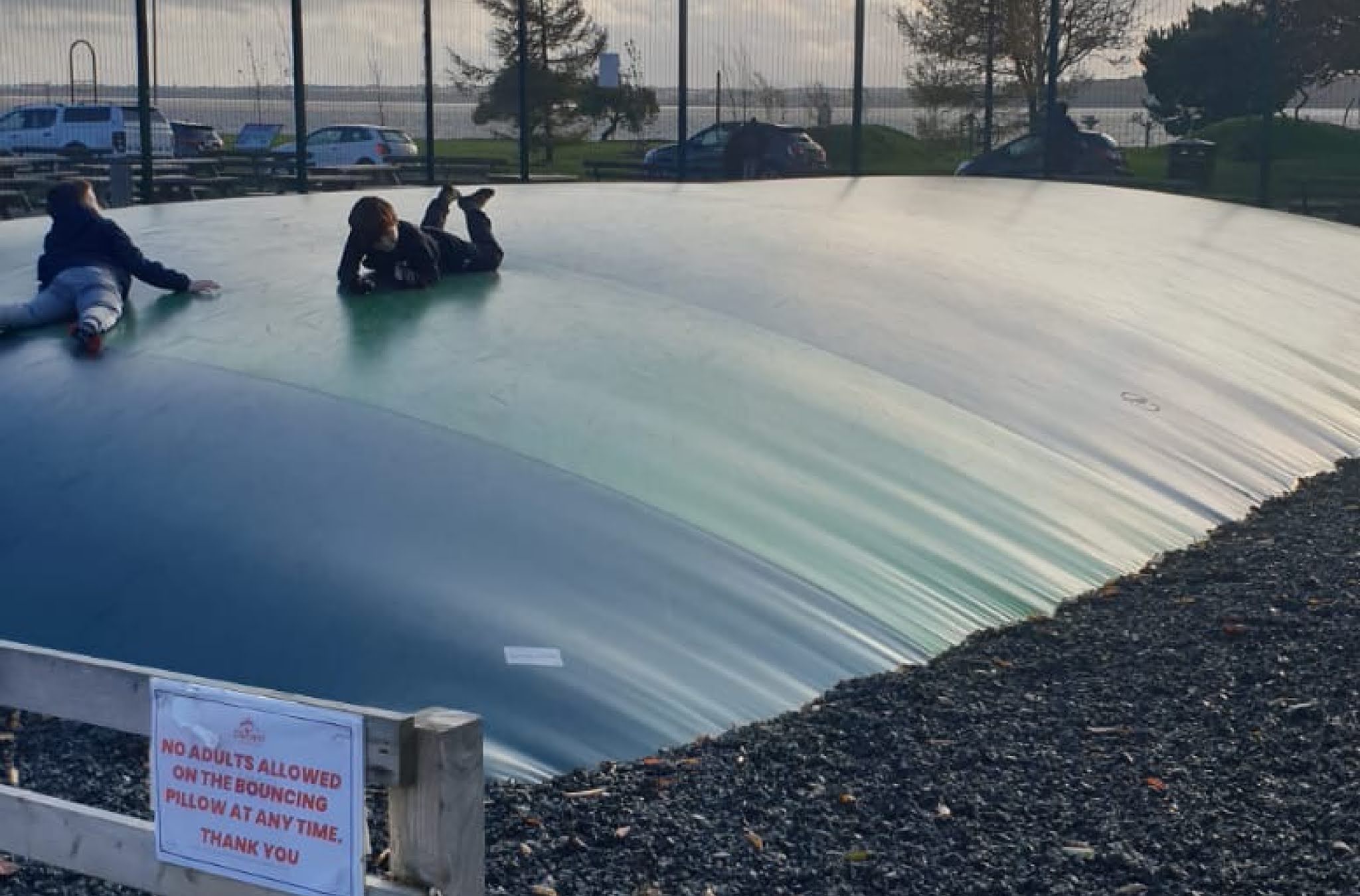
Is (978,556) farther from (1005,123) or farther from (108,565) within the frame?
(1005,123)

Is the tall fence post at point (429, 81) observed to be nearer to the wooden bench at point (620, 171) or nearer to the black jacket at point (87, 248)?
the wooden bench at point (620, 171)

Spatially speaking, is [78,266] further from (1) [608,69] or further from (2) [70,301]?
(1) [608,69]

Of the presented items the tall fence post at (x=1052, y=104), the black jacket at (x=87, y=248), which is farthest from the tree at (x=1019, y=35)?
the black jacket at (x=87, y=248)

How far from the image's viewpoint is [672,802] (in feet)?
15.8

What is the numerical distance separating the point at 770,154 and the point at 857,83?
1669mm

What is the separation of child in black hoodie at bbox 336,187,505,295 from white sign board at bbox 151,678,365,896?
556 centimetres

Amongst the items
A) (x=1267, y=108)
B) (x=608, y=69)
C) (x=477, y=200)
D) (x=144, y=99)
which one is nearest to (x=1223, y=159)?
(x=1267, y=108)

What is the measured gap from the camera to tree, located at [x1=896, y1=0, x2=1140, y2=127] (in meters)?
23.3

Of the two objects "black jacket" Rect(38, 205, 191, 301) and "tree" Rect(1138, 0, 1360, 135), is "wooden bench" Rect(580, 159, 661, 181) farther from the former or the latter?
"black jacket" Rect(38, 205, 191, 301)

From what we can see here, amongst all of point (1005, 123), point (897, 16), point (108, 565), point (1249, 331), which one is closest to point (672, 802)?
point (108, 565)

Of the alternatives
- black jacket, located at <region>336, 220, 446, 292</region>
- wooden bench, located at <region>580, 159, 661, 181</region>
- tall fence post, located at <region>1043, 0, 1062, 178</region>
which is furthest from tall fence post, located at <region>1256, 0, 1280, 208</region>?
black jacket, located at <region>336, 220, 446, 292</region>

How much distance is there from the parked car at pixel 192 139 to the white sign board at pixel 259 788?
24610 millimetres

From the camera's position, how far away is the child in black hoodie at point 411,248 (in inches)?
338

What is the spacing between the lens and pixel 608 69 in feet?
62.3
